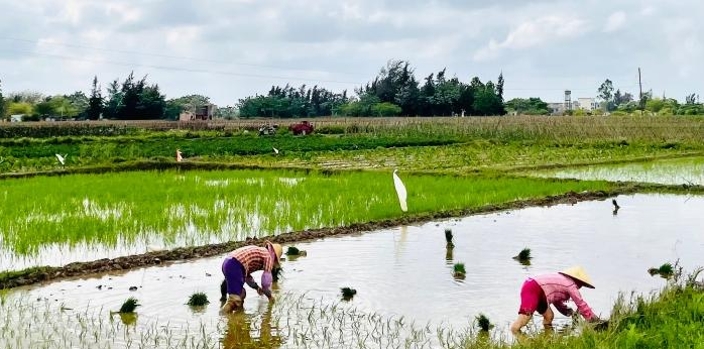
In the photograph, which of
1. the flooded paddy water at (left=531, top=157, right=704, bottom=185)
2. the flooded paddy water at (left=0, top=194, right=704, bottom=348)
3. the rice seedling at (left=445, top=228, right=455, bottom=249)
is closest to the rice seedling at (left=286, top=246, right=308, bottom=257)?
the flooded paddy water at (left=0, top=194, right=704, bottom=348)

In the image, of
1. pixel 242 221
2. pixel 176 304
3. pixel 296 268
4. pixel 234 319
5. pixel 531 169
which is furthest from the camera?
pixel 531 169

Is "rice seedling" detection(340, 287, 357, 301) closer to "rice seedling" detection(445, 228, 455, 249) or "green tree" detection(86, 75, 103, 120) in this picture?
"rice seedling" detection(445, 228, 455, 249)

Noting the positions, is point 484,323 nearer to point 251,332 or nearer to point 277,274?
point 251,332

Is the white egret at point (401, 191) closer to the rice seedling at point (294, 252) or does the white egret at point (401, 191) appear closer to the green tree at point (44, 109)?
the rice seedling at point (294, 252)

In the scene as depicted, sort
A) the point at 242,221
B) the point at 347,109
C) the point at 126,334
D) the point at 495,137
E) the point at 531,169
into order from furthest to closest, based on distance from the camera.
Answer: the point at 347,109 → the point at 495,137 → the point at 531,169 → the point at 242,221 → the point at 126,334

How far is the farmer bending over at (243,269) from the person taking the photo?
5.74 metres

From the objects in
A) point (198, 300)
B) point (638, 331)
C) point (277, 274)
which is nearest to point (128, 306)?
point (198, 300)

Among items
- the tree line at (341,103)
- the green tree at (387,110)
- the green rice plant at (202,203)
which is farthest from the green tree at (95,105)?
the green rice plant at (202,203)

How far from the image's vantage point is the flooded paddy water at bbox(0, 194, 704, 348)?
17.0ft

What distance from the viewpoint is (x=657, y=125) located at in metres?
30.4

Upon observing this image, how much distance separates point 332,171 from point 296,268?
→ 374 inches

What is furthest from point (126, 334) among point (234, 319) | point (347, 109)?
point (347, 109)

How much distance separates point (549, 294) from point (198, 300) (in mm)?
2445

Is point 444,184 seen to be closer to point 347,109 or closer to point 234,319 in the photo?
point 234,319
